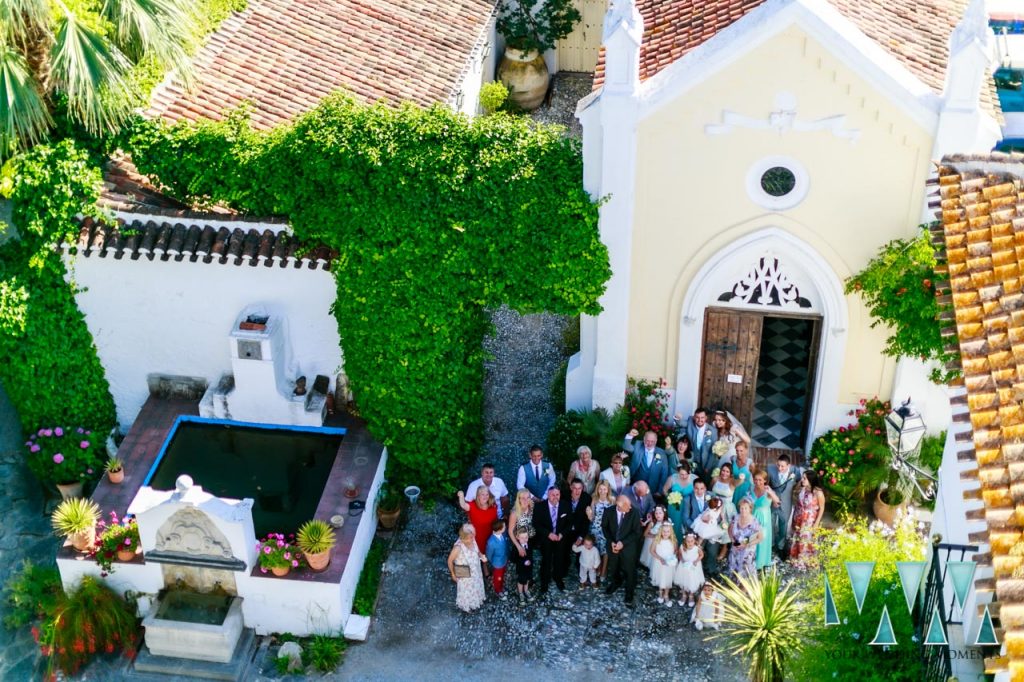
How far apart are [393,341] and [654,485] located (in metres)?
4.28

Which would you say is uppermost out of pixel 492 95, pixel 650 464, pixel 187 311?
pixel 492 95

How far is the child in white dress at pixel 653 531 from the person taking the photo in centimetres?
1672

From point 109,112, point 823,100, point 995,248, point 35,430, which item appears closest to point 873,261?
point 823,100

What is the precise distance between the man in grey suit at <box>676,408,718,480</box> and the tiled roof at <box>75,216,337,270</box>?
19.2 feet

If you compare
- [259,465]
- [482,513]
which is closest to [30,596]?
[259,465]

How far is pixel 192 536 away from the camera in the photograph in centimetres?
1639

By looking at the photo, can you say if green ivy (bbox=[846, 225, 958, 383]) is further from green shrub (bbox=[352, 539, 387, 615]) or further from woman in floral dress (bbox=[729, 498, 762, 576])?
green shrub (bbox=[352, 539, 387, 615])

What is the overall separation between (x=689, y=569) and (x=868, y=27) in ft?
26.4

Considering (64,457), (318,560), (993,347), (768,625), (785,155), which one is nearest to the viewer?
(993,347)

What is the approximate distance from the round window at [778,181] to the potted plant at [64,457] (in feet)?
35.1

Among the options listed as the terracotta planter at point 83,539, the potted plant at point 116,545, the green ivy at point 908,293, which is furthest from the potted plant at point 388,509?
the green ivy at point 908,293

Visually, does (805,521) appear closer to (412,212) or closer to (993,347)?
(993,347)

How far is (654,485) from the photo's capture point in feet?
59.2

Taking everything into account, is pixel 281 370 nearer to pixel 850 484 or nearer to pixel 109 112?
pixel 109 112
